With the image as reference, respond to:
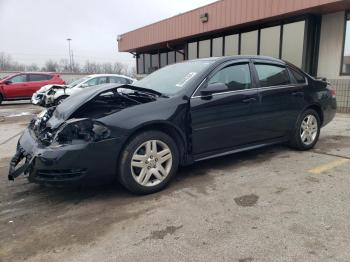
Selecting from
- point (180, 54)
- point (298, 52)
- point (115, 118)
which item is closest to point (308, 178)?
point (115, 118)

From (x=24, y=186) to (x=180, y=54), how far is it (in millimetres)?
15457

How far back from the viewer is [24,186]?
4.02 meters

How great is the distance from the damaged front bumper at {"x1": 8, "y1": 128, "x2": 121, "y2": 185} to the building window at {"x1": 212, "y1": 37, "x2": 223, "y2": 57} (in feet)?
40.8

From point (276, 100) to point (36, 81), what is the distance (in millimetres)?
15297

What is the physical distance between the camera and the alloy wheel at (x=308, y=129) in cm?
522

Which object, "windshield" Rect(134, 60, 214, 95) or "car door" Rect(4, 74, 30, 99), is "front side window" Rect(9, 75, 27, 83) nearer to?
"car door" Rect(4, 74, 30, 99)

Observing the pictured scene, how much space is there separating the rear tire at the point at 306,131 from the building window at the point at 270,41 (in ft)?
24.3

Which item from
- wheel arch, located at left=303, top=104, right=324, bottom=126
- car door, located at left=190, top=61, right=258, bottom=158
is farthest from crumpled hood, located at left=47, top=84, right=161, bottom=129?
wheel arch, located at left=303, top=104, right=324, bottom=126

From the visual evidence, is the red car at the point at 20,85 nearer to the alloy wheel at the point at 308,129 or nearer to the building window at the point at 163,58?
the building window at the point at 163,58

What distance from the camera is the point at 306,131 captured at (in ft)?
17.3

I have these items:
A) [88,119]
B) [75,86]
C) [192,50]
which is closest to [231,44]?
[192,50]

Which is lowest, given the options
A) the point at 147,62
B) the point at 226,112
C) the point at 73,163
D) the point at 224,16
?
the point at 73,163

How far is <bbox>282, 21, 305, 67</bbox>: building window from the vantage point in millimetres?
11133

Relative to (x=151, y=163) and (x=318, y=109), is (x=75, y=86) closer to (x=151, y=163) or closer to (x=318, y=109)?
(x=318, y=109)
